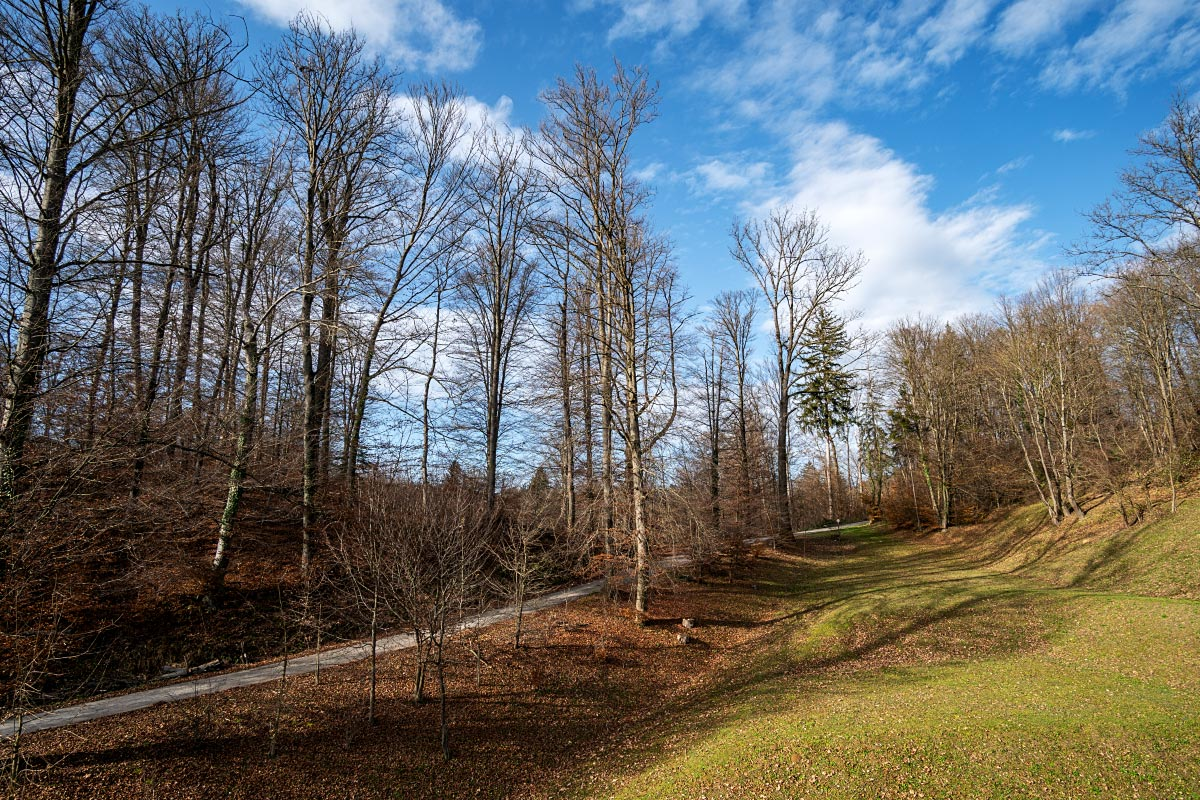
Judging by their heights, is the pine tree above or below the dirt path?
above

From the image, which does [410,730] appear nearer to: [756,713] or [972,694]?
[756,713]

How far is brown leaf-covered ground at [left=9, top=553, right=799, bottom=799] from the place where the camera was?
20.8ft

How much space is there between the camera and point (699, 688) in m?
10.9

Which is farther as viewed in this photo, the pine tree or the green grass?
the pine tree

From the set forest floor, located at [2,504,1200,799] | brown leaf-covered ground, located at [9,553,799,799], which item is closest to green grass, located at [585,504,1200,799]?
forest floor, located at [2,504,1200,799]

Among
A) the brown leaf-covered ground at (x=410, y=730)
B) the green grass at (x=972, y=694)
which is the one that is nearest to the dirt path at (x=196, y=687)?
the brown leaf-covered ground at (x=410, y=730)

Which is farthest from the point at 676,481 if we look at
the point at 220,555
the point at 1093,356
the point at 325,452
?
the point at 1093,356

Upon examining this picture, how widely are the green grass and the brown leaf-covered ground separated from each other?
1.19 meters

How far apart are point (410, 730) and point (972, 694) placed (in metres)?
8.89

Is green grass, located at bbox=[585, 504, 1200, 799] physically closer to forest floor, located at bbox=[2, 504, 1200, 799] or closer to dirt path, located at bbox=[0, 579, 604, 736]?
forest floor, located at bbox=[2, 504, 1200, 799]

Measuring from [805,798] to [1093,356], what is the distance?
27.5 metres

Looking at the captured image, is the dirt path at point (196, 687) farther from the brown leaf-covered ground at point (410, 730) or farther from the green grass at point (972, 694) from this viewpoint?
the green grass at point (972, 694)

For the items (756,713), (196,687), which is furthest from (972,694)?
(196,687)

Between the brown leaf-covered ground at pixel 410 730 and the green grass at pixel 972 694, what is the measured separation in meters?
1.19
